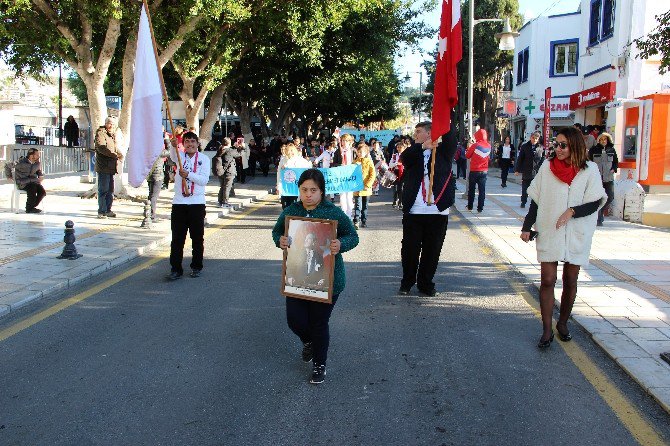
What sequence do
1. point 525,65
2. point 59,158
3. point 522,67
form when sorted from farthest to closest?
point 522,67, point 525,65, point 59,158

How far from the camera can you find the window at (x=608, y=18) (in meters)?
22.5

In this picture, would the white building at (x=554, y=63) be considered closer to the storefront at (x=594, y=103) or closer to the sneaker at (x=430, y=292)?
the storefront at (x=594, y=103)

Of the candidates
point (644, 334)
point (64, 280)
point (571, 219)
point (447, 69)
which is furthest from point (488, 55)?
point (571, 219)

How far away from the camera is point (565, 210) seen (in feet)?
18.6

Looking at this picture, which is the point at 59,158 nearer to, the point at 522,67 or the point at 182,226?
the point at 182,226

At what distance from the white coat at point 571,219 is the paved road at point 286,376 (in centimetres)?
82

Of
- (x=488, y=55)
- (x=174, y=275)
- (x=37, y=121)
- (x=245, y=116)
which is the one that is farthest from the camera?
(x=488, y=55)

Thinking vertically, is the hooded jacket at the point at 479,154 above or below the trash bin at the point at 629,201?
above

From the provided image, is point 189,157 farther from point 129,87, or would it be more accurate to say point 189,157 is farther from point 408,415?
point 129,87

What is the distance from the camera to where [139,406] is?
4.45 m

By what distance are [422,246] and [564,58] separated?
100ft

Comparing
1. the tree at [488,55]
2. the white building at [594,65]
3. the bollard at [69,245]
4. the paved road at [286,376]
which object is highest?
the tree at [488,55]

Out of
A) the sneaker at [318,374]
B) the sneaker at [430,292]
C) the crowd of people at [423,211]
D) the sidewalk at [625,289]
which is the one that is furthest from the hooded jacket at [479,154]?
the sneaker at [318,374]

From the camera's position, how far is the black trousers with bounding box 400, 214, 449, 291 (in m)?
7.59
